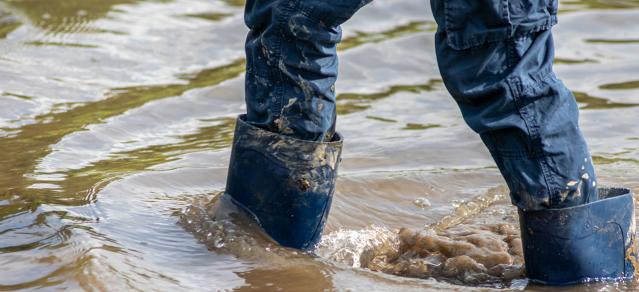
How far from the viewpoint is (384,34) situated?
6.07 metres

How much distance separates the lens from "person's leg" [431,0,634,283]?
95.3 inches

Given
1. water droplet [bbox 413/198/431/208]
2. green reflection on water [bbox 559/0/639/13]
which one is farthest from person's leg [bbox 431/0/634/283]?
green reflection on water [bbox 559/0/639/13]

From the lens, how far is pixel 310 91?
274 cm

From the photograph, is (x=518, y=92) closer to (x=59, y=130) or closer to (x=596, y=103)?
(x=59, y=130)

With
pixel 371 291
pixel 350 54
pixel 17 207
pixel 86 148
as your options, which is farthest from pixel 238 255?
pixel 350 54

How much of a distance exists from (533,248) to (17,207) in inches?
55.5

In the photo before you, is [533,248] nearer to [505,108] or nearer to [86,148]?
[505,108]

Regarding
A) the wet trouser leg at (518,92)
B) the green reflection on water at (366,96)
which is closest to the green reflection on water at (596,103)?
the green reflection on water at (366,96)

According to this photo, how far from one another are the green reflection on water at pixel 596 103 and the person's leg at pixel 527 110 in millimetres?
2341

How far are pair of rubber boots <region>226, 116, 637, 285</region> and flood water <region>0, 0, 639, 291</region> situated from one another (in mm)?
47

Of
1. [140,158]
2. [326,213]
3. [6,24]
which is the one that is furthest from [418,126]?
[6,24]

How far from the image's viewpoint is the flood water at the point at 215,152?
2711 millimetres

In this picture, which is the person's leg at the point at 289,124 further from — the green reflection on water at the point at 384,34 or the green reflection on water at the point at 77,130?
the green reflection on water at the point at 384,34

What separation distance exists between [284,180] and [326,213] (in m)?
0.18
